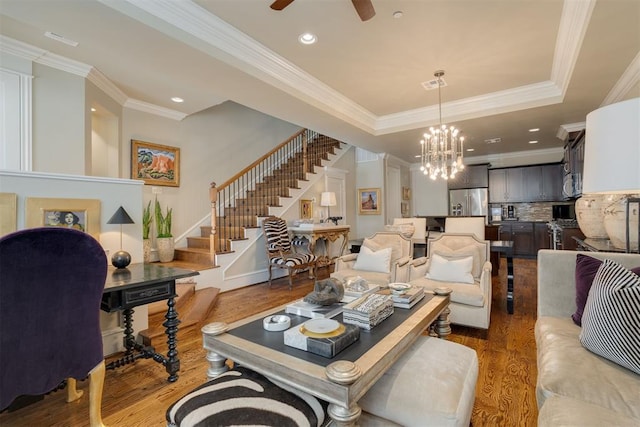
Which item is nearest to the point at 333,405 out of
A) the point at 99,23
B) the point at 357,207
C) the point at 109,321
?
the point at 109,321

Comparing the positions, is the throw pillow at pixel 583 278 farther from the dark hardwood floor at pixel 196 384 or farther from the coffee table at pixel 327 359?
the coffee table at pixel 327 359

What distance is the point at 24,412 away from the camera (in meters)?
1.79

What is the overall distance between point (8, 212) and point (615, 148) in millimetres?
3527

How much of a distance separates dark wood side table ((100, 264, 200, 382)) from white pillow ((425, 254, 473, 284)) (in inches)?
95.0

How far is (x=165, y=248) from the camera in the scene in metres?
4.70

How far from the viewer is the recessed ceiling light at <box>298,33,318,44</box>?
9.32 ft

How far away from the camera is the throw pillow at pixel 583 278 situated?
1689 mm

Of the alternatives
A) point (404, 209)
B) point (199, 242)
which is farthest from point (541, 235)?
point (199, 242)

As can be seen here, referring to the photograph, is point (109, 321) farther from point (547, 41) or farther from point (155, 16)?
point (547, 41)

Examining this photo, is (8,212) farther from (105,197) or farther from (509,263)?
(509,263)

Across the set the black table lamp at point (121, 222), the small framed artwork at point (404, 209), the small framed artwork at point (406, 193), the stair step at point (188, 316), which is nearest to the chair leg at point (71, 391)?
the stair step at point (188, 316)

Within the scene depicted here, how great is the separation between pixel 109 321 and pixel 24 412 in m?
0.75

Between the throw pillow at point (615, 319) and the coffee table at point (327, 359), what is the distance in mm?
761

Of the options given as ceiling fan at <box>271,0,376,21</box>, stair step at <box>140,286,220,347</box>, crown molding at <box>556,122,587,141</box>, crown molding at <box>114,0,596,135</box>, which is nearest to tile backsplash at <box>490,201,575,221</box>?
crown molding at <box>556,122,587,141</box>
